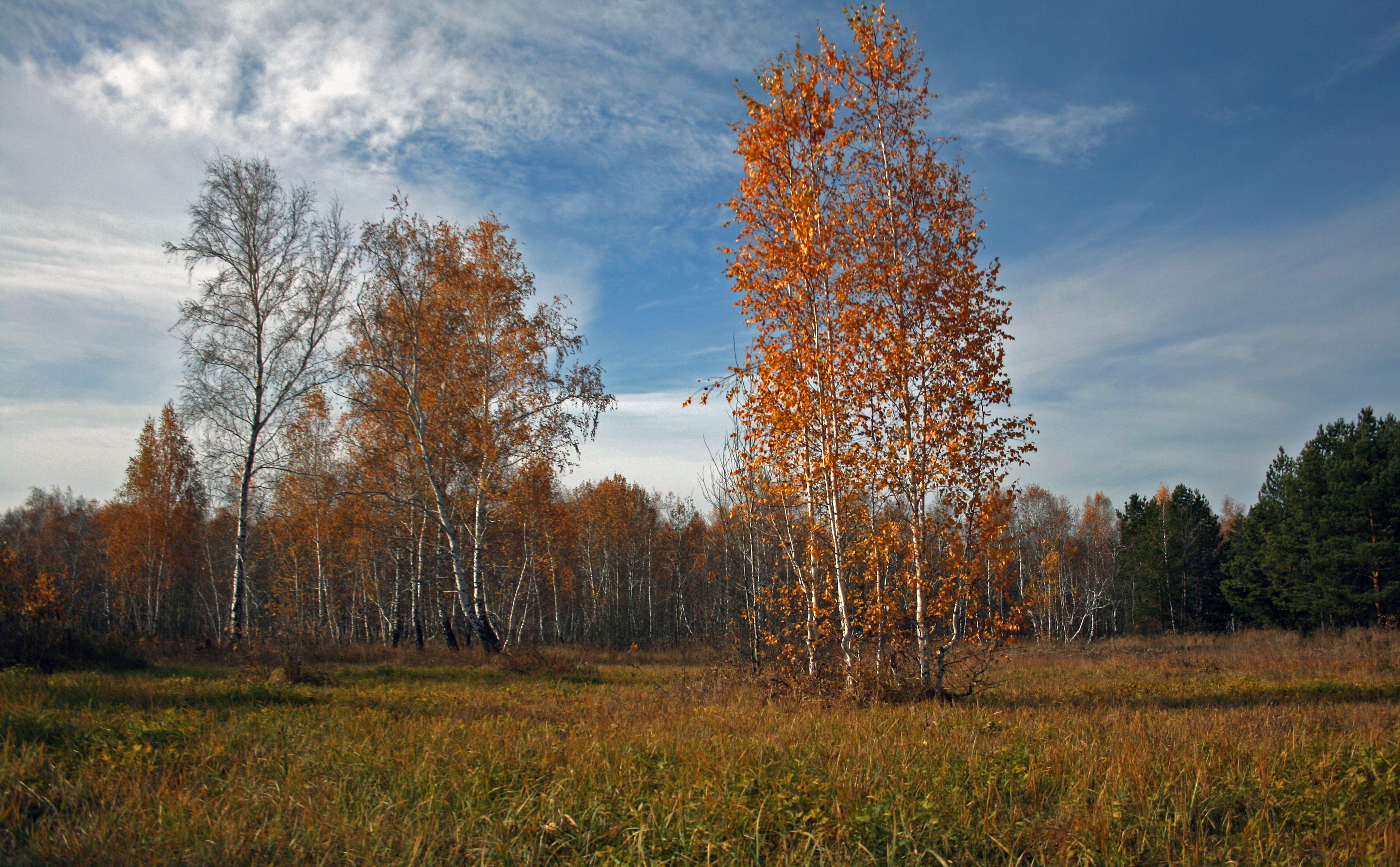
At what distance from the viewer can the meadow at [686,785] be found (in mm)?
3594

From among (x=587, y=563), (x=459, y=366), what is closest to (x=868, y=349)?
(x=459, y=366)

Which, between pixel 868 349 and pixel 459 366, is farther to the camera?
pixel 459 366

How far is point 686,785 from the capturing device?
4426 mm

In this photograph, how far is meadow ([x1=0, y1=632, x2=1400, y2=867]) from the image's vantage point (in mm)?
3594

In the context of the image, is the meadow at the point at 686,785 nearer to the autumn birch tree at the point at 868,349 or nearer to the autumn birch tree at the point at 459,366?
the autumn birch tree at the point at 868,349

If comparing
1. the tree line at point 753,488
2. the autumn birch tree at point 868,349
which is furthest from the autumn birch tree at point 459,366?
the autumn birch tree at point 868,349

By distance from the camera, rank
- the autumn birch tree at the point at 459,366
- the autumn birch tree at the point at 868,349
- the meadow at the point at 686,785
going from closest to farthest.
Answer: the meadow at the point at 686,785 → the autumn birch tree at the point at 868,349 → the autumn birch tree at the point at 459,366

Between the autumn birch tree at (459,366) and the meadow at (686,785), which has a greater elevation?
the autumn birch tree at (459,366)

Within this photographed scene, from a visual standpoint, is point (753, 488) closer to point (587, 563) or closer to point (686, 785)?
point (686, 785)

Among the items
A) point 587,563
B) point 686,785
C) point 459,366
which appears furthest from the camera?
point 587,563

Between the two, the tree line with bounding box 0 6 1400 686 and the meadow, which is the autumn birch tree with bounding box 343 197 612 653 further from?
the meadow

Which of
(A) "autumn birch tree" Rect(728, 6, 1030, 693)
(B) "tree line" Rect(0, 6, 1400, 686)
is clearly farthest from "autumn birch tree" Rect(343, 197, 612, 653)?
(A) "autumn birch tree" Rect(728, 6, 1030, 693)

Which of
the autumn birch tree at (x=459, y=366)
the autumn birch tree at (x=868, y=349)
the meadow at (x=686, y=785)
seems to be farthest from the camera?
the autumn birch tree at (x=459, y=366)

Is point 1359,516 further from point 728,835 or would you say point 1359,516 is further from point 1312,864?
point 728,835
